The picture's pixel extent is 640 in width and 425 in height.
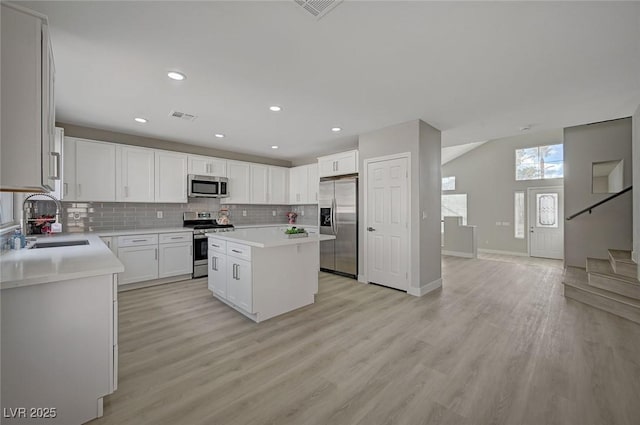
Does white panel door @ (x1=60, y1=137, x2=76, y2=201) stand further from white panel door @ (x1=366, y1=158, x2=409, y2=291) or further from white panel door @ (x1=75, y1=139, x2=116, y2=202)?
white panel door @ (x1=366, y1=158, x2=409, y2=291)

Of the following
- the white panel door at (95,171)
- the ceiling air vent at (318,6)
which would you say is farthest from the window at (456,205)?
the white panel door at (95,171)

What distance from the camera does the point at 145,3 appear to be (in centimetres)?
167

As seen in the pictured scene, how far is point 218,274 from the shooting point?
357 centimetres

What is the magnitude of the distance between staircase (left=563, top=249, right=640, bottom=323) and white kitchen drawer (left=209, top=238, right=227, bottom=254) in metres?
4.78

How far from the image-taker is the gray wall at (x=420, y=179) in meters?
3.88

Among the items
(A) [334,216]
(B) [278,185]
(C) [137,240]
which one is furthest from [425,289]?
(C) [137,240]

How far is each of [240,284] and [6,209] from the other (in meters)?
2.54

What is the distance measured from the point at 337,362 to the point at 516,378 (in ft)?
4.39

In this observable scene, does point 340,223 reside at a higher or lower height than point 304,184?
lower

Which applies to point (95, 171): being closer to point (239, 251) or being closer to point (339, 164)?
point (239, 251)

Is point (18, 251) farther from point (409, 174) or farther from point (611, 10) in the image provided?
point (611, 10)

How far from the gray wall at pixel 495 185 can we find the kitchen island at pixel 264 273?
716cm

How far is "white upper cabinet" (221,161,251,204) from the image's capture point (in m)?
5.64

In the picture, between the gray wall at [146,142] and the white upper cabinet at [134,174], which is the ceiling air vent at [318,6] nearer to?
the white upper cabinet at [134,174]
